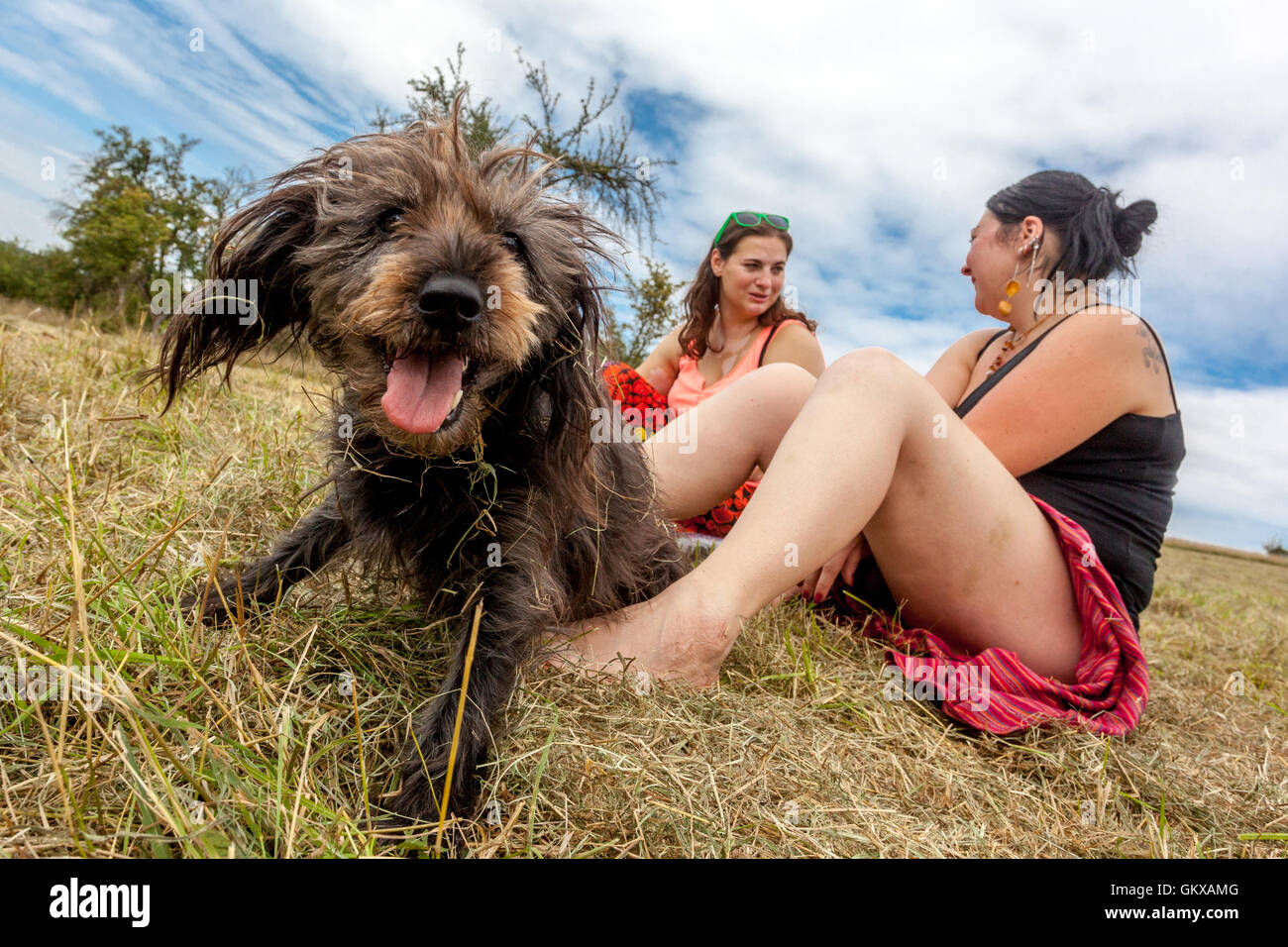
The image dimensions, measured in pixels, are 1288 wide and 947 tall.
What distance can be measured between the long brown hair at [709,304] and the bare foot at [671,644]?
329 cm

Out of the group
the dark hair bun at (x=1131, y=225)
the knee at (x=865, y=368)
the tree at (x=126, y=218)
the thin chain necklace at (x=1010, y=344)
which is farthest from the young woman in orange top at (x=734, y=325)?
the tree at (x=126, y=218)

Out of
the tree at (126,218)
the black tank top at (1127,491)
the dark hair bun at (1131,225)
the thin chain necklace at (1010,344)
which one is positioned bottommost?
the black tank top at (1127,491)

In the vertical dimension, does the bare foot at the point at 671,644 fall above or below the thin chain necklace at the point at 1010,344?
below

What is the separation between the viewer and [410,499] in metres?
2.00

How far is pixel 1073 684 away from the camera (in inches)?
102

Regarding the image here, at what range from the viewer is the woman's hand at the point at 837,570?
3188 mm

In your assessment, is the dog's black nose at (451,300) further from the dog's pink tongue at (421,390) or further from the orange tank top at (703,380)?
the orange tank top at (703,380)

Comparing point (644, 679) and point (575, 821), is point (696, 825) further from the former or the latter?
point (644, 679)

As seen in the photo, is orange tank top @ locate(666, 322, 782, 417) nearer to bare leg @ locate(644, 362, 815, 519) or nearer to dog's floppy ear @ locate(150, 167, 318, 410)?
bare leg @ locate(644, 362, 815, 519)

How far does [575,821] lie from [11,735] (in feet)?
3.60

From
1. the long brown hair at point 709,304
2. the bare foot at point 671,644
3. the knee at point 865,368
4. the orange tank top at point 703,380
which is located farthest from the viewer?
the long brown hair at point 709,304

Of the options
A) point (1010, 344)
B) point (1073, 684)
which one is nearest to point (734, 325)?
point (1010, 344)
